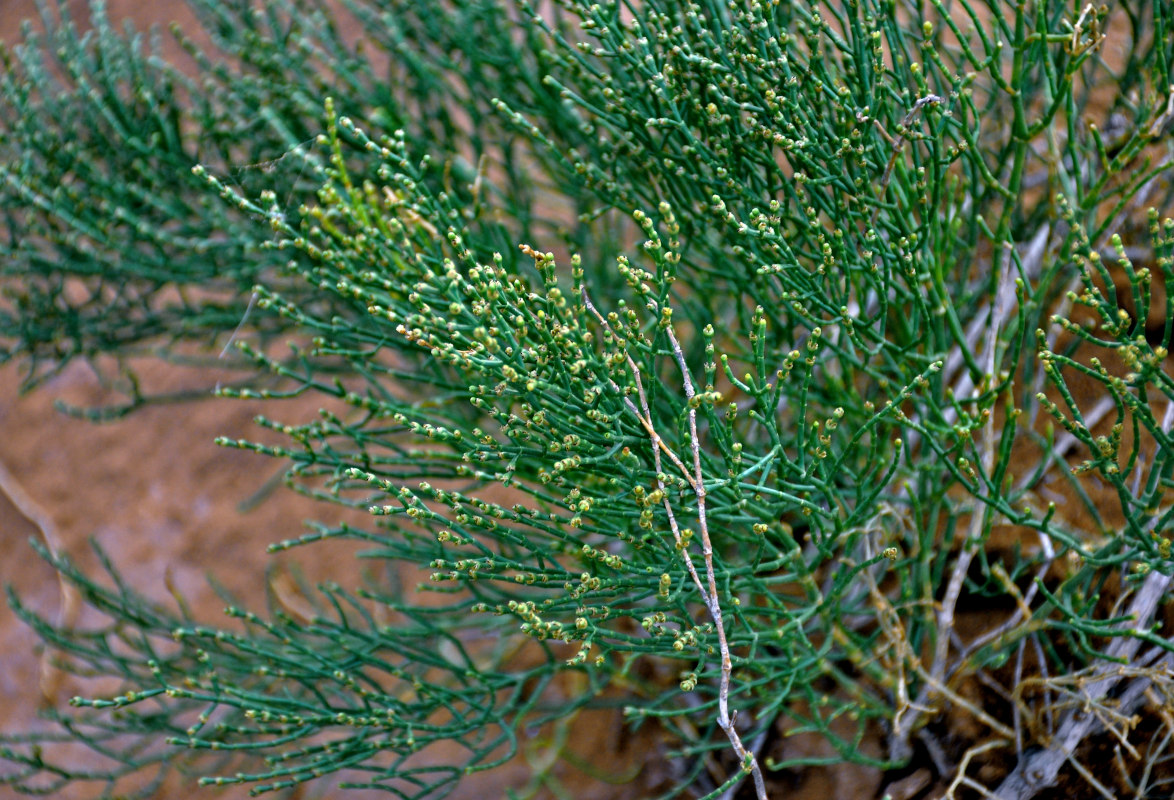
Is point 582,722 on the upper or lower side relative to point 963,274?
lower

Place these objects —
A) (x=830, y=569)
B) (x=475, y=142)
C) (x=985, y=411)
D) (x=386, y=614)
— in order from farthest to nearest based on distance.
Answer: (x=386, y=614) < (x=475, y=142) < (x=830, y=569) < (x=985, y=411)

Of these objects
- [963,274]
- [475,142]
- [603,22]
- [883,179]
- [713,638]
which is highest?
[475,142]

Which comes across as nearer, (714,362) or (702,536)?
(702,536)

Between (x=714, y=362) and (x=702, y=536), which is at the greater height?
(x=714, y=362)

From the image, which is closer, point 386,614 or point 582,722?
point 582,722

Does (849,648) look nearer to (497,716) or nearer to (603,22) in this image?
(497,716)

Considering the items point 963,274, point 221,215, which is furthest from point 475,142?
point 963,274

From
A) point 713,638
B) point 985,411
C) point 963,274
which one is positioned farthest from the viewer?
point 963,274

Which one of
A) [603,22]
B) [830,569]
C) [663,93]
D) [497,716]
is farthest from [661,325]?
[830,569]
